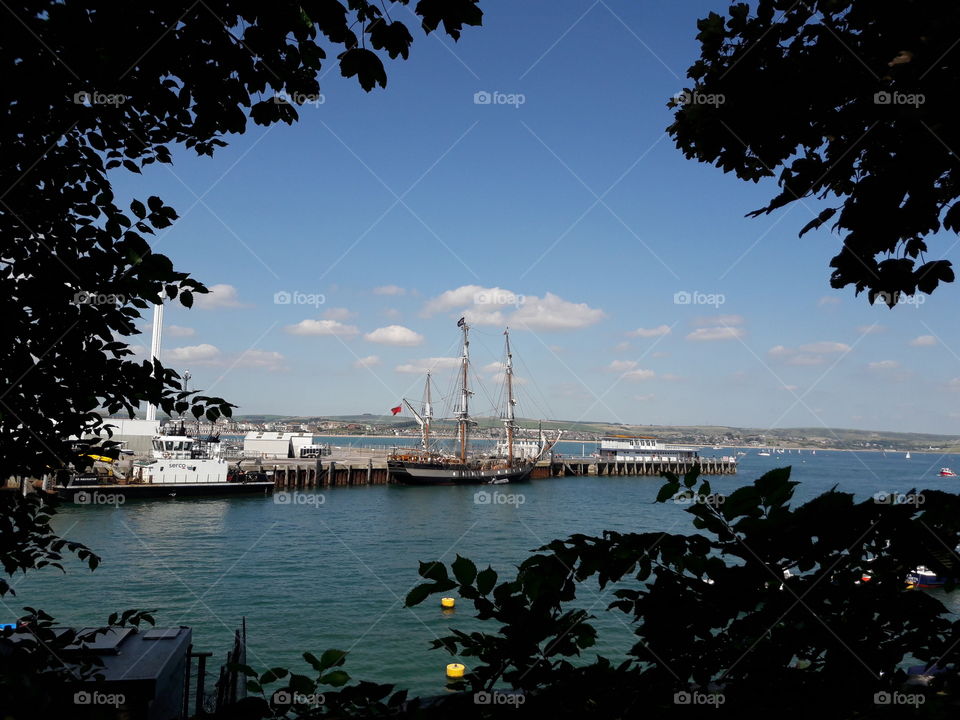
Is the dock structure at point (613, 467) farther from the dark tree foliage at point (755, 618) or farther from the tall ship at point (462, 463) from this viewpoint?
the dark tree foliage at point (755, 618)

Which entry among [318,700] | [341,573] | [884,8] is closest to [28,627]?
[318,700]

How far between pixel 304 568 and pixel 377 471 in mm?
47610

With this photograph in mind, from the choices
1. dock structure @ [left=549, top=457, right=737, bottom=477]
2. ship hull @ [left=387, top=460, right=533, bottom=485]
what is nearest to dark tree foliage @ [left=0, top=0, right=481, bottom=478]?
ship hull @ [left=387, top=460, right=533, bottom=485]

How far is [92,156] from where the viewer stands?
11.9 ft

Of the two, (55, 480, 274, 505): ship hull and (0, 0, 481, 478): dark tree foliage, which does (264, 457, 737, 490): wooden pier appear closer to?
(55, 480, 274, 505): ship hull

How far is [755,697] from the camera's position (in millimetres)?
1863

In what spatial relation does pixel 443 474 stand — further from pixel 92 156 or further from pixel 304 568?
pixel 92 156

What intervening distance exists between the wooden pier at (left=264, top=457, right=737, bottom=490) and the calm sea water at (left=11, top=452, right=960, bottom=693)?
31.9 ft

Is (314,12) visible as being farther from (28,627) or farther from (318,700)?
(28,627)

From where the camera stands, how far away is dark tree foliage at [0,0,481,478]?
3.00 meters

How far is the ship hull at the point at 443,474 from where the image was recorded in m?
74.6

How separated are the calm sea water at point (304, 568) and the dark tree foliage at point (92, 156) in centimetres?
136

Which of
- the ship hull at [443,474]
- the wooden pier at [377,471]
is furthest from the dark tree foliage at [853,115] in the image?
the ship hull at [443,474]

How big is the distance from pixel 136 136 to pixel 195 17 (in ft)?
3.45
